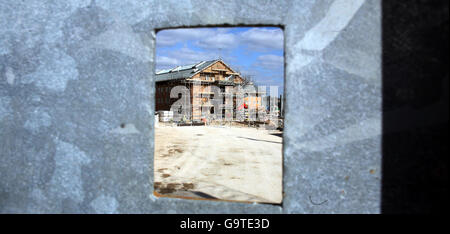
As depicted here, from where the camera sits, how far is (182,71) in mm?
38281

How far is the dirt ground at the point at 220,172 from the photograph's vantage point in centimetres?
626

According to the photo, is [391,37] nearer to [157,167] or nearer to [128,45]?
[128,45]

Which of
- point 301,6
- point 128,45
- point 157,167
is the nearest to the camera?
point 301,6

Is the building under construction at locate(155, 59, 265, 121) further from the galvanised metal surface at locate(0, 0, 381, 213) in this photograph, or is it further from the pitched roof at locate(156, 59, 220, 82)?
the galvanised metal surface at locate(0, 0, 381, 213)

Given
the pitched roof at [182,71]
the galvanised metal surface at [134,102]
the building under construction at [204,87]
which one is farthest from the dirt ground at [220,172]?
the pitched roof at [182,71]

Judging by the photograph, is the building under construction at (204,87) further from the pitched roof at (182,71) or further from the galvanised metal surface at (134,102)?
the galvanised metal surface at (134,102)

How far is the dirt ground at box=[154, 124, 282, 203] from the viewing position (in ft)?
20.5

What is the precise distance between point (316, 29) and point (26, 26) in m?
2.06

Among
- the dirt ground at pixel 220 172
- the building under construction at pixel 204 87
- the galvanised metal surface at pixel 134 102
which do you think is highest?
the building under construction at pixel 204 87

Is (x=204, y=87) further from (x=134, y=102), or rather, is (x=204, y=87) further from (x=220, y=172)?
(x=134, y=102)

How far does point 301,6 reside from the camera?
198 centimetres

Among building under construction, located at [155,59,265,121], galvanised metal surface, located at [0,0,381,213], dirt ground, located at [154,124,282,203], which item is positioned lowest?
dirt ground, located at [154,124,282,203]

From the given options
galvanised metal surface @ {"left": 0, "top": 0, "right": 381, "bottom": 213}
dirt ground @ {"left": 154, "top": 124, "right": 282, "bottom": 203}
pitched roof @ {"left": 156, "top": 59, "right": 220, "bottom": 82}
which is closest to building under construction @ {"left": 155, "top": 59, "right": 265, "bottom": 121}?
pitched roof @ {"left": 156, "top": 59, "right": 220, "bottom": 82}
